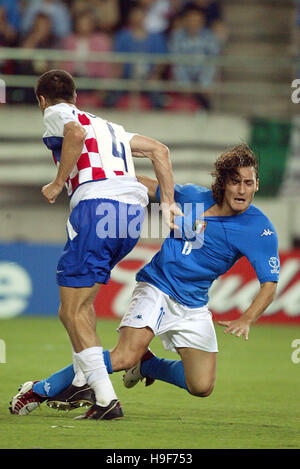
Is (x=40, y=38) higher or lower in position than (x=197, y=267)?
higher

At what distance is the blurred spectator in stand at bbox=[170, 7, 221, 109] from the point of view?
12.5 meters

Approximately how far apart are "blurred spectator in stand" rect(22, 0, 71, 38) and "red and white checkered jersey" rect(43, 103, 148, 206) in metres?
7.64

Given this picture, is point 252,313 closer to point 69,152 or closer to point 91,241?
point 91,241

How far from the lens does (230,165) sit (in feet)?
18.1

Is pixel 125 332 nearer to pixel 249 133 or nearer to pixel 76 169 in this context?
pixel 76 169

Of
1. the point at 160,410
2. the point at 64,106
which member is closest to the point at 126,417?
the point at 160,410

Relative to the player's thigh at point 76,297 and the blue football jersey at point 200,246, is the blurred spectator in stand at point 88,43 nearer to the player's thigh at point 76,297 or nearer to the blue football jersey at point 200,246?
the blue football jersey at point 200,246

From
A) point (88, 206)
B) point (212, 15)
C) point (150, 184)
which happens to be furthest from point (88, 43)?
point (88, 206)

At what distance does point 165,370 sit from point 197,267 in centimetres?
71

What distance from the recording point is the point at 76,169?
524 centimetres

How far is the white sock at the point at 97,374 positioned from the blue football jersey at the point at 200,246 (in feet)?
2.55

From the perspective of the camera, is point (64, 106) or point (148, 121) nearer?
point (64, 106)

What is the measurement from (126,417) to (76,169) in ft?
4.86

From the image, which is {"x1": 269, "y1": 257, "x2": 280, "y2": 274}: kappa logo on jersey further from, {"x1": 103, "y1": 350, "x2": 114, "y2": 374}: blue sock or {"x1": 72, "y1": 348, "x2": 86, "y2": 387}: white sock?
{"x1": 72, "y1": 348, "x2": 86, "y2": 387}: white sock
